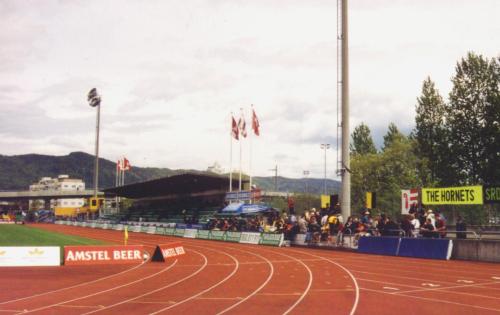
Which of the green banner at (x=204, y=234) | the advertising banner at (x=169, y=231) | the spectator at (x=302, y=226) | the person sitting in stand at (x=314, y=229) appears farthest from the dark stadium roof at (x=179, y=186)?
the person sitting in stand at (x=314, y=229)

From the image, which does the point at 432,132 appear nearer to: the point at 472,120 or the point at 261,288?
the point at 472,120

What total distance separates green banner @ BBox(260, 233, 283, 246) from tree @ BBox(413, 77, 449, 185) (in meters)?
18.9

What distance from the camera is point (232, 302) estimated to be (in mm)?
13102

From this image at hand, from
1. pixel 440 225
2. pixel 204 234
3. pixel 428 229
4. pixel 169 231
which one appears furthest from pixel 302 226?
pixel 169 231

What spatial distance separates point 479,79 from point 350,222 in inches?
905

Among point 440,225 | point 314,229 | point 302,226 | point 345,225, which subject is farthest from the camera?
point 302,226

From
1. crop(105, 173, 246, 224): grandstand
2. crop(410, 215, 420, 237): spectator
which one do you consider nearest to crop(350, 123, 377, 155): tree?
crop(105, 173, 246, 224): grandstand

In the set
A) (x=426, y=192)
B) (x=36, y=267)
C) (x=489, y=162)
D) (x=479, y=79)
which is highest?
(x=479, y=79)

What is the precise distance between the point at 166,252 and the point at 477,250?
45.9ft

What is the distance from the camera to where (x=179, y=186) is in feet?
231

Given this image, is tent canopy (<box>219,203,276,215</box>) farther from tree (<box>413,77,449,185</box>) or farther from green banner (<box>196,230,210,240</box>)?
tree (<box>413,77,449,185</box>)

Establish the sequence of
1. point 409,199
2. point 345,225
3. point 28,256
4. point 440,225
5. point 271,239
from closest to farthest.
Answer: point 28,256, point 440,225, point 409,199, point 345,225, point 271,239

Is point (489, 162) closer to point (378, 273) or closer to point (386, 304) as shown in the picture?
point (378, 273)

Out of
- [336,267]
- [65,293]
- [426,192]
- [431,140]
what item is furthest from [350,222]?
[431,140]
